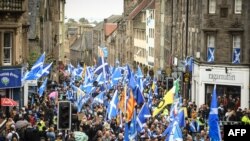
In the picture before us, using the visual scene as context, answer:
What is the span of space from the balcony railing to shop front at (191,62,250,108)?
41.5ft

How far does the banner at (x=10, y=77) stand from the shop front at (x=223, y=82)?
11666 millimetres

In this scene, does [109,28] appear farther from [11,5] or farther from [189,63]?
[11,5]

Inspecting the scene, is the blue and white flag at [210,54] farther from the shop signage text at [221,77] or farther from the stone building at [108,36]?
the stone building at [108,36]

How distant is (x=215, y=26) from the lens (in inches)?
1731

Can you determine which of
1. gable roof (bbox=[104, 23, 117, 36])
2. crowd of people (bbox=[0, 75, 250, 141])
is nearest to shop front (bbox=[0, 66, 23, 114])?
crowd of people (bbox=[0, 75, 250, 141])

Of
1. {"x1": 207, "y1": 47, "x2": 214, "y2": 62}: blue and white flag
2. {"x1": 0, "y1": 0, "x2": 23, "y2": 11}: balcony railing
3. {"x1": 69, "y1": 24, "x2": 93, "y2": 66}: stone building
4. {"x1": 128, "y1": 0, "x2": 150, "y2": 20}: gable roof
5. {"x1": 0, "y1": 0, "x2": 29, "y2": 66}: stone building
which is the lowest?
{"x1": 69, "y1": 24, "x2": 93, "y2": 66}: stone building

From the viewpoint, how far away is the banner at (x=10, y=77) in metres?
37.2

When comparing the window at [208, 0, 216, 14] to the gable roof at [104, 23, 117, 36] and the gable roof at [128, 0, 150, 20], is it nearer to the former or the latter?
the gable roof at [128, 0, 150, 20]

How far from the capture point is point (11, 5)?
37.8 meters

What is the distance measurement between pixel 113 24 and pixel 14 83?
323 ft

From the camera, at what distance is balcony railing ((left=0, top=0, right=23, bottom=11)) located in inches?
1457

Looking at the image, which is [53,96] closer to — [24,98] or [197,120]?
[24,98]

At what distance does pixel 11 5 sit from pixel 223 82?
14420mm

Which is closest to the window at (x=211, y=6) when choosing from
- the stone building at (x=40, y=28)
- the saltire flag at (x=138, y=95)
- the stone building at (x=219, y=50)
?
the stone building at (x=219, y=50)
